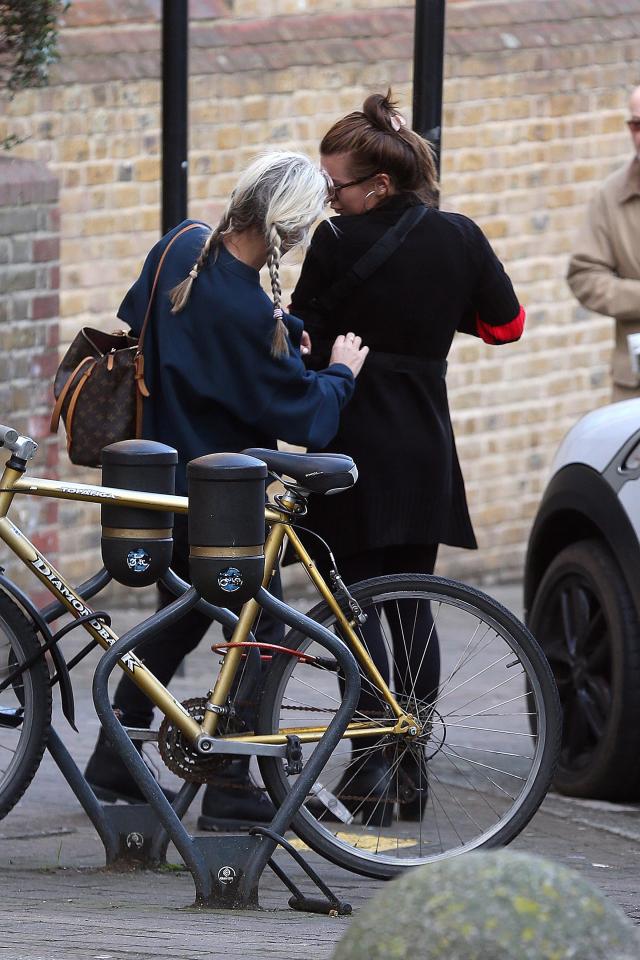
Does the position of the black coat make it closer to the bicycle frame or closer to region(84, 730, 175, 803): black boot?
the bicycle frame

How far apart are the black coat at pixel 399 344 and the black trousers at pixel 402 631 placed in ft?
0.30

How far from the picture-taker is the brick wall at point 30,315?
7.84 meters

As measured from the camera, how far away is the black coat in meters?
5.29

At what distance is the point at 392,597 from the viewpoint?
4.82m

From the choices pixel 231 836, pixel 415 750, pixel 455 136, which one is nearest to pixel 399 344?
pixel 415 750

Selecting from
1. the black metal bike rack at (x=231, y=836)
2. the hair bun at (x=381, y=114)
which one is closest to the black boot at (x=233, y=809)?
the black metal bike rack at (x=231, y=836)

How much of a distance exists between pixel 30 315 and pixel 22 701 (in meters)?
3.52

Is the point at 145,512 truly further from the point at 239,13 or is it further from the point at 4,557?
the point at 239,13

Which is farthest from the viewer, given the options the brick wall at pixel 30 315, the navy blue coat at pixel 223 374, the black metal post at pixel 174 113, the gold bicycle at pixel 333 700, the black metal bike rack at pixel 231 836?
the brick wall at pixel 30 315

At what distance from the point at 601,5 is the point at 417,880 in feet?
30.8

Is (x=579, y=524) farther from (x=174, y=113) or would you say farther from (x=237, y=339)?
(x=174, y=113)

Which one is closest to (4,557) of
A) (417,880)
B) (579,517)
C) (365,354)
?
(579,517)

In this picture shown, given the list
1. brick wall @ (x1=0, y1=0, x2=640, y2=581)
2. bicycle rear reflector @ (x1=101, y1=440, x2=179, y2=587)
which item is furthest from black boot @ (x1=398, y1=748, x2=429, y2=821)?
brick wall @ (x1=0, y1=0, x2=640, y2=581)

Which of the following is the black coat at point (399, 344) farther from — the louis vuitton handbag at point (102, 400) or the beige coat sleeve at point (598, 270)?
the beige coat sleeve at point (598, 270)
